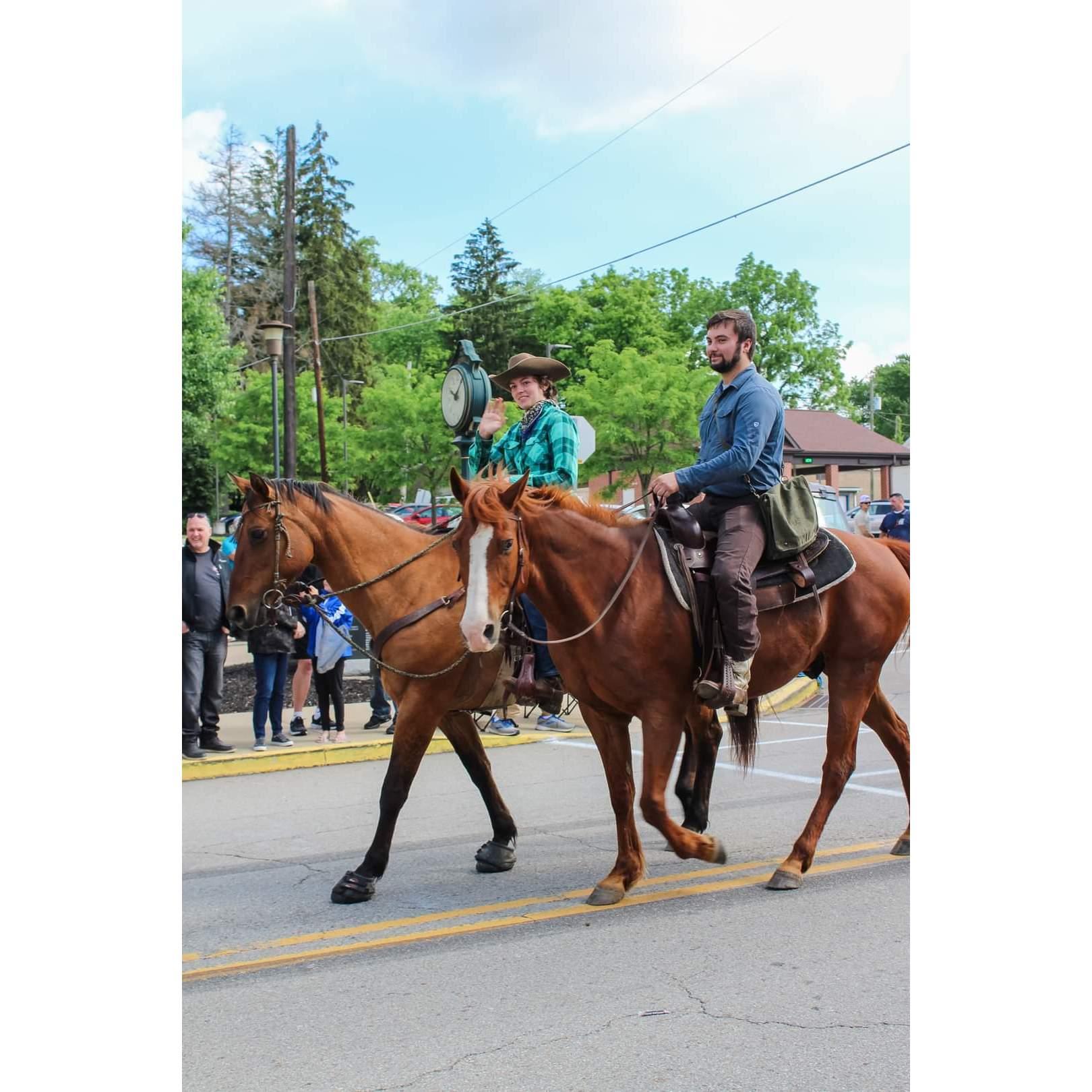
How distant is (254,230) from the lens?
69.6m

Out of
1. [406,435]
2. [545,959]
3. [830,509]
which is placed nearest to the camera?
[545,959]

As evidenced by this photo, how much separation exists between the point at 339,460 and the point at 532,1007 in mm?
42754

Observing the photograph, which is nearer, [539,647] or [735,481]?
[735,481]

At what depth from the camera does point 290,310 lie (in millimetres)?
27125

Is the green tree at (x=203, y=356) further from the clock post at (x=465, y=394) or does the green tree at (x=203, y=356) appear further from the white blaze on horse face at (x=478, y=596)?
the white blaze on horse face at (x=478, y=596)

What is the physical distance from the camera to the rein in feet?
17.8

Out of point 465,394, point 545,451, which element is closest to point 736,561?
point 545,451

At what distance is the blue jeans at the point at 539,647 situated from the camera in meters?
6.62

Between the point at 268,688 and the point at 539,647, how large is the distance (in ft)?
16.5

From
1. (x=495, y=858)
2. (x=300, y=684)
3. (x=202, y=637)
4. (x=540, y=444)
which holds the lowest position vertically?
(x=495, y=858)

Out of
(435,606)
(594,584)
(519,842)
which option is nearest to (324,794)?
(519,842)

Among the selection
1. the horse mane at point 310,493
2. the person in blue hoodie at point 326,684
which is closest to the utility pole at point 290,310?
the person in blue hoodie at point 326,684

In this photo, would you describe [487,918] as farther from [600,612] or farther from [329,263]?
[329,263]
